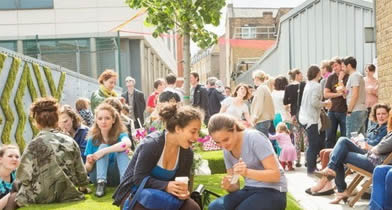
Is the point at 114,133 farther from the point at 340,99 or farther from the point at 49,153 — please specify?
the point at 340,99

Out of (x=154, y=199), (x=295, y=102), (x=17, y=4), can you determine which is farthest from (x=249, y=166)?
(x=17, y=4)

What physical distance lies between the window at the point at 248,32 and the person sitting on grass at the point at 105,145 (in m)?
53.0

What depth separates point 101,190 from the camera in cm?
695

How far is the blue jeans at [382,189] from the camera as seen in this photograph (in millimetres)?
4492

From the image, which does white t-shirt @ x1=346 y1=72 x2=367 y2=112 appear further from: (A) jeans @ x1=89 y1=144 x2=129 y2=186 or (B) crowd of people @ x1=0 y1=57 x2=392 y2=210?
(A) jeans @ x1=89 y1=144 x2=129 y2=186

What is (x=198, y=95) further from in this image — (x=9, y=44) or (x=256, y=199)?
(x=9, y=44)

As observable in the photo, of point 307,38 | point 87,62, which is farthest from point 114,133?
point 87,62

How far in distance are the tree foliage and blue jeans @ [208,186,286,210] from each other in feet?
20.2

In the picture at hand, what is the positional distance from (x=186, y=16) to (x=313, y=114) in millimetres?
3235

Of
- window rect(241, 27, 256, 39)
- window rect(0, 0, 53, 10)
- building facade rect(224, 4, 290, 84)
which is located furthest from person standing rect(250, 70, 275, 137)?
window rect(241, 27, 256, 39)

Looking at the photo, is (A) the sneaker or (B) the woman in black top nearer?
(A) the sneaker

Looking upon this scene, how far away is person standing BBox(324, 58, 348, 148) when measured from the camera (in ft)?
29.5

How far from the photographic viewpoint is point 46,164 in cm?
627

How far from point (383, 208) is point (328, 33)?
1128 centimetres
